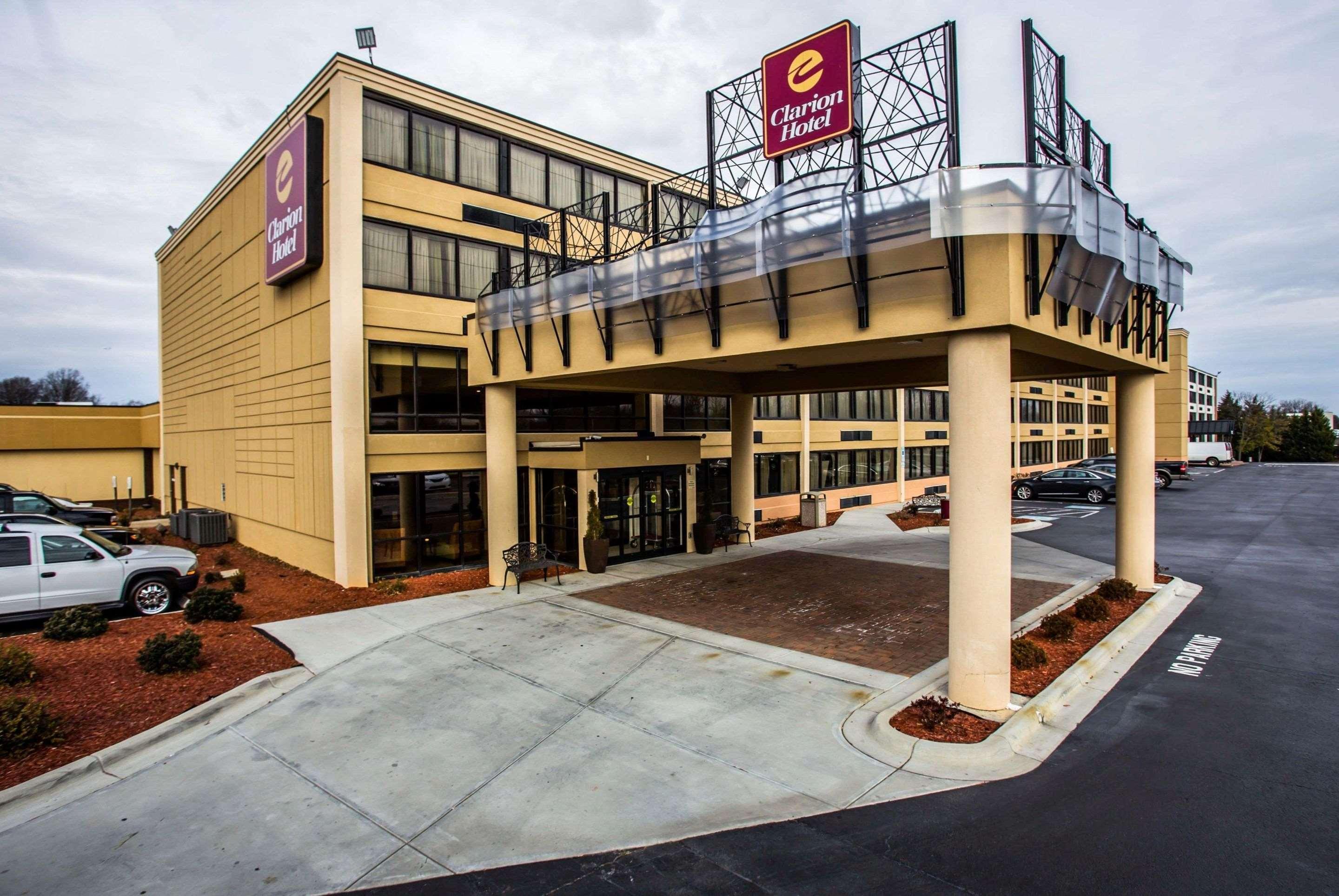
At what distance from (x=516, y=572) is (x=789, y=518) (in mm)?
13765

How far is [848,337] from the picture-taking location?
8578 millimetres

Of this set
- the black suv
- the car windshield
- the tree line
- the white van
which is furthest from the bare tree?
the tree line

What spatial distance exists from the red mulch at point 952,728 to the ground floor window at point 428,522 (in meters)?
12.4

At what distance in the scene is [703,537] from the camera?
1889 centimetres

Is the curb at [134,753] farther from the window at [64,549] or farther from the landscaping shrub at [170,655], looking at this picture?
the window at [64,549]

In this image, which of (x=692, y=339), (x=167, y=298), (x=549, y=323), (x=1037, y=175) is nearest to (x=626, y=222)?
(x=549, y=323)

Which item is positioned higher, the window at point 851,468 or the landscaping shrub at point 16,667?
the window at point 851,468

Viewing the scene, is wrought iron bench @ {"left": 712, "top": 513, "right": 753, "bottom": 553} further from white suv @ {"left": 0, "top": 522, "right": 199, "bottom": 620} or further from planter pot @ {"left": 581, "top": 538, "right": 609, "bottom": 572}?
white suv @ {"left": 0, "top": 522, "right": 199, "bottom": 620}

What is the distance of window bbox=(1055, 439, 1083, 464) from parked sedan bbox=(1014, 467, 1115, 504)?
48.7ft

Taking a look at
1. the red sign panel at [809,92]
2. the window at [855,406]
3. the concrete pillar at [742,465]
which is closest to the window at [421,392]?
the concrete pillar at [742,465]

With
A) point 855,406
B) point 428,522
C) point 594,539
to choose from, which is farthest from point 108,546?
point 855,406

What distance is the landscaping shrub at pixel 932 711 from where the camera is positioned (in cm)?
725

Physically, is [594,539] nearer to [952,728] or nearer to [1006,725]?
[952,728]

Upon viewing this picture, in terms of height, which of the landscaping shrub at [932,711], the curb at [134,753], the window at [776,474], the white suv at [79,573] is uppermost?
the window at [776,474]
